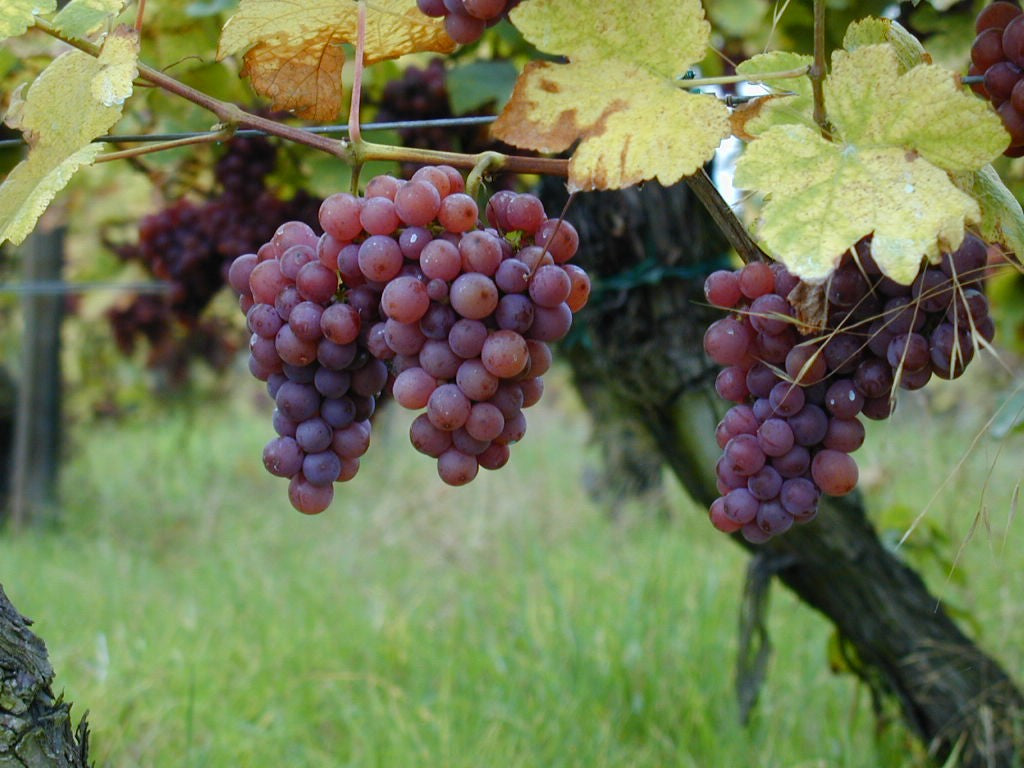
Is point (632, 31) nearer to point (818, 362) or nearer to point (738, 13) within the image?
point (818, 362)

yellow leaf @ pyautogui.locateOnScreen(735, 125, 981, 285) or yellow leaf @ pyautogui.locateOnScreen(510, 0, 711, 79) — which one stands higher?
yellow leaf @ pyautogui.locateOnScreen(510, 0, 711, 79)

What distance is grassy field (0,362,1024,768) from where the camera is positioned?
166 centimetres

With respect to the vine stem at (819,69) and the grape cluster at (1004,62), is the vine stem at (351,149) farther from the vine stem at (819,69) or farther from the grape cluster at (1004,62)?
the grape cluster at (1004,62)

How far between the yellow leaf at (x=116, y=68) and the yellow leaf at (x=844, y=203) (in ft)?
1.24

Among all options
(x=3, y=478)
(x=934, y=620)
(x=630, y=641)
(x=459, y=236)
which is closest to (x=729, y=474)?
(x=459, y=236)

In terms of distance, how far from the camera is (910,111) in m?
0.58

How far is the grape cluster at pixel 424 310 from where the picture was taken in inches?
24.1

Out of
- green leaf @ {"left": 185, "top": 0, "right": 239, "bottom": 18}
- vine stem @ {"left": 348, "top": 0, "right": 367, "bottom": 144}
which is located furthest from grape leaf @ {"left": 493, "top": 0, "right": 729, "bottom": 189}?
green leaf @ {"left": 185, "top": 0, "right": 239, "bottom": 18}

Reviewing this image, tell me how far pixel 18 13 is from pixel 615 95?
39 centimetres

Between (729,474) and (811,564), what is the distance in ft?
2.63

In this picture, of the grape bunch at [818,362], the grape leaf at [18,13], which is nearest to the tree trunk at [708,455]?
the grape bunch at [818,362]

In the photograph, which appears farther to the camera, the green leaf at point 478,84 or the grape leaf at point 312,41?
the green leaf at point 478,84

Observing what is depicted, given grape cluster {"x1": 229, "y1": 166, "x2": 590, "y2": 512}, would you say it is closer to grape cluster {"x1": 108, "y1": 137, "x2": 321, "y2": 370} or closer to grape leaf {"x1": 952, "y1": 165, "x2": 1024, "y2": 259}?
grape leaf {"x1": 952, "y1": 165, "x2": 1024, "y2": 259}

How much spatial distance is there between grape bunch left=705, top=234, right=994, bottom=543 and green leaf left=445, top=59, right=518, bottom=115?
717 millimetres
